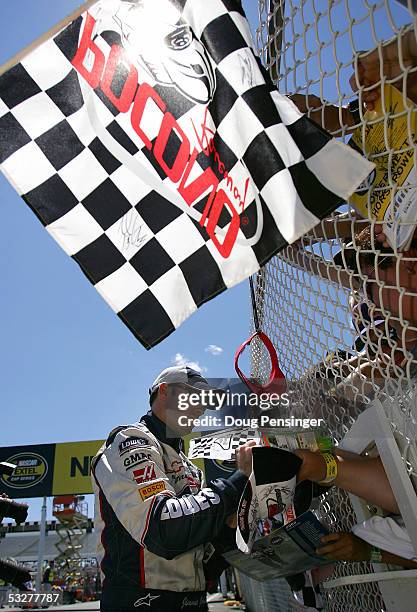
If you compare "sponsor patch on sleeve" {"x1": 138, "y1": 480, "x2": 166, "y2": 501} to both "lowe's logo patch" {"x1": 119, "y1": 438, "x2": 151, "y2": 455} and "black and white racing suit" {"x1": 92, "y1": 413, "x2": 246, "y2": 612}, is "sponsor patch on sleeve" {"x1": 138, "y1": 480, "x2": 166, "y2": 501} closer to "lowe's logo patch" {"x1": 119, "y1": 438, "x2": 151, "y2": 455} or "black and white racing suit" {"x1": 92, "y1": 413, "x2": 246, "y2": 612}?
"black and white racing suit" {"x1": 92, "y1": 413, "x2": 246, "y2": 612}

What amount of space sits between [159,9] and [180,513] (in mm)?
1360

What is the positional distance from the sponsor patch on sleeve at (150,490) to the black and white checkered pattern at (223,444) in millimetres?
130

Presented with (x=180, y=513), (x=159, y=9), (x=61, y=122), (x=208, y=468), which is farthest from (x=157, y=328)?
(x=208, y=468)

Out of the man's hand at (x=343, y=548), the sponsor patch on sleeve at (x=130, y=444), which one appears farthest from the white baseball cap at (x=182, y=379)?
the man's hand at (x=343, y=548)

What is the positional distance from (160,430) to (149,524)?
435 millimetres

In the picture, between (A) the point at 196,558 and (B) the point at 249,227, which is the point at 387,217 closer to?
(B) the point at 249,227

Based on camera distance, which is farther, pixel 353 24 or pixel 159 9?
pixel 159 9

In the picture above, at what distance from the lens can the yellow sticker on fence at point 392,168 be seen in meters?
0.98

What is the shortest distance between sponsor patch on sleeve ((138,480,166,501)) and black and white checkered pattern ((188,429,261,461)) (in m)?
0.13

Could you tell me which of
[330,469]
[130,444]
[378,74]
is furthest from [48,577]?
[378,74]

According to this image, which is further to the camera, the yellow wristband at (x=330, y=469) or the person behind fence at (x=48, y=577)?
the person behind fence at (x=48, y=577)

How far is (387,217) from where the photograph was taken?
1.06m

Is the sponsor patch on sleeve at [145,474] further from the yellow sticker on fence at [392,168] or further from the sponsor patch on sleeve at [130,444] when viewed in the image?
the yellow sticker on fence at [392,168]

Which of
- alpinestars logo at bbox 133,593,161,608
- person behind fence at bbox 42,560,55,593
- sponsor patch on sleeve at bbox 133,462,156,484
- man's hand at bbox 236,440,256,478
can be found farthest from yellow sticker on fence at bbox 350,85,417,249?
person behind fence at bbox 42,560,55,593
